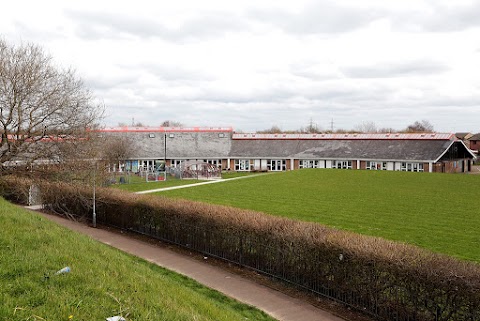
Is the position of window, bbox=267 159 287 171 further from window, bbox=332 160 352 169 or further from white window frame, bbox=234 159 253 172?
window, bbox=332 160 352 169

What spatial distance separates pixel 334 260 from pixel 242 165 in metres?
46.3

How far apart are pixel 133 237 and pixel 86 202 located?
176 inches

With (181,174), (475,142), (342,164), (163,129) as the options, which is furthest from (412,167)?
(475,142)

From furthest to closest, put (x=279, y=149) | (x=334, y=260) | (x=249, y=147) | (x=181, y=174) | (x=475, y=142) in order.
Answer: (x=475, y=142), (x=249, y=147), (x=279, y=149), (x=181, y=174), (x=334, y=260)

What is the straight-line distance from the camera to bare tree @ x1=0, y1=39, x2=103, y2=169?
19.2m

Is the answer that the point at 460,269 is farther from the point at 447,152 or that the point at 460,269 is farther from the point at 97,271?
the point at 447,152

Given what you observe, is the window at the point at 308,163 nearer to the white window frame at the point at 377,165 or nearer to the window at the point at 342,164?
the window at the point at 342,164

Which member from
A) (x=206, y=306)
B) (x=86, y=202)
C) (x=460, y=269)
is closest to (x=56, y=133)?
(x=86, y=202)

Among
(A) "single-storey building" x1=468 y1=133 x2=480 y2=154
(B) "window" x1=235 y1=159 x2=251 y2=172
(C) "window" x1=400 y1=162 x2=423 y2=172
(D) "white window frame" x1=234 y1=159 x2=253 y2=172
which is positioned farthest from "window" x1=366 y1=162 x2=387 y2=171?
(A) "single-storey building" x1=468 y1=133 x2=480 y2=154

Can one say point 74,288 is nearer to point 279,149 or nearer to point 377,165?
point 377,165

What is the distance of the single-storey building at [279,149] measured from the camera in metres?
48.8

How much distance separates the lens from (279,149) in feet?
186

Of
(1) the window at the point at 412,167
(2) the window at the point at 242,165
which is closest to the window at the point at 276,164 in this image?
(2) the window at the point at 242,165

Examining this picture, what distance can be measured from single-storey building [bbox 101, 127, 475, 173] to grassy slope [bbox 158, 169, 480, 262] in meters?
12.2
